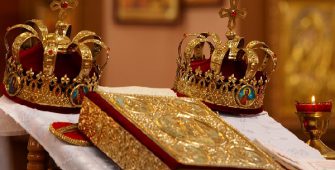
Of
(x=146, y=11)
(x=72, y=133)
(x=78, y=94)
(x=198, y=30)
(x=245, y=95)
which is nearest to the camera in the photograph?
(x=72, y=133)

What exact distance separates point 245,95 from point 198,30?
2197 mm

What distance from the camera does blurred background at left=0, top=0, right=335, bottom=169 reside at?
160 inches

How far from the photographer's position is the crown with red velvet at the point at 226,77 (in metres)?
1.88

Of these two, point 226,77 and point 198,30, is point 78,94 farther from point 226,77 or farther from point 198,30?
point 198,30

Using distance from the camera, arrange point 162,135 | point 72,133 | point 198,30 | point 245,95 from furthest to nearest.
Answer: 1. point 198,30
2. point 245,95
3. point 72,133
4. point 162,135

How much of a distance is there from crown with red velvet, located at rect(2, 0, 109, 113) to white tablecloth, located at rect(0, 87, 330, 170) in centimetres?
3

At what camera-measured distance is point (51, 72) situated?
67.6 inches

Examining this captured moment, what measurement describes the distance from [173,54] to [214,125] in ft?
8.52

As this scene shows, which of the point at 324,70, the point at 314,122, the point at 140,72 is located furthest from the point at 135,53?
the point at 314,122

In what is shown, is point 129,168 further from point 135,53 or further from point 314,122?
point 135,53

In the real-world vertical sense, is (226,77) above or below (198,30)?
above

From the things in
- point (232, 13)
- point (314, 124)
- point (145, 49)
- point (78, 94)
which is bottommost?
point (145, 49)

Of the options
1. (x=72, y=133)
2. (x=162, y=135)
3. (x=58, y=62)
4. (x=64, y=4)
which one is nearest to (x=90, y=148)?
(x=72, y=133)

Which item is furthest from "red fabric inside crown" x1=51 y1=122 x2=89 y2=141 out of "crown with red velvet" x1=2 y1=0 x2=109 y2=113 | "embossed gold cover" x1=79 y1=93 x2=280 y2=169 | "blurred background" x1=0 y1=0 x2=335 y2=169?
"blurred background" x1=0 y1=0 x2=335 y2=169
